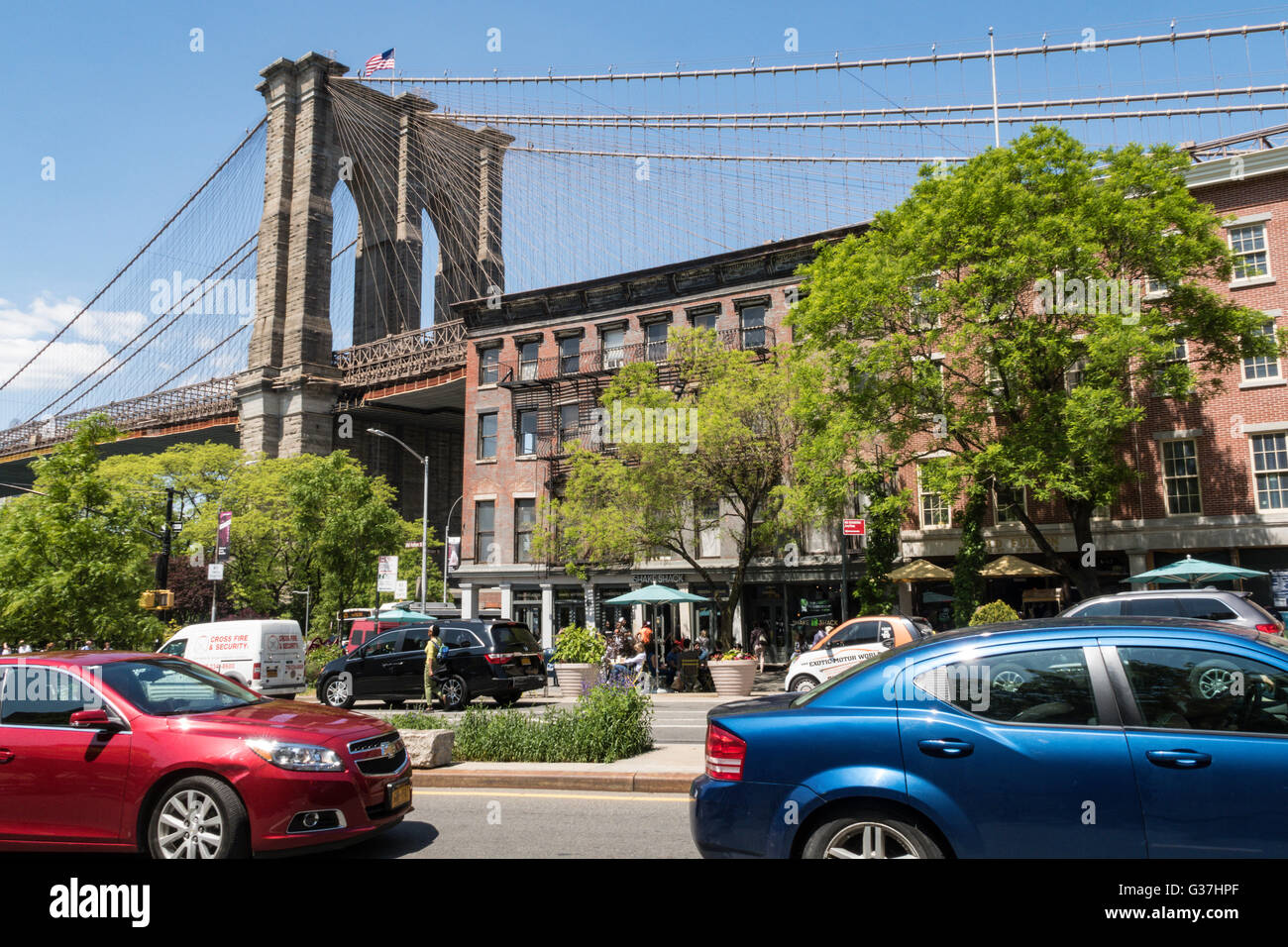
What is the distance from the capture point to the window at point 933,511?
2955 centimetres

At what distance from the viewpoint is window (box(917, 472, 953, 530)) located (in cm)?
2955

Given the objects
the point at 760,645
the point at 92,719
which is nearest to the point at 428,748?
the point at 92,719

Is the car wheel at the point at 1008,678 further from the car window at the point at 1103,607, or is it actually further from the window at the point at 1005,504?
the window at the point at 1005,504

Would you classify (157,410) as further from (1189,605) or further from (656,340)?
(1189,605)

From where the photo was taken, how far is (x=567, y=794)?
878 cm

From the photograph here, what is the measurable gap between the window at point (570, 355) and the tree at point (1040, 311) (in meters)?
16.4

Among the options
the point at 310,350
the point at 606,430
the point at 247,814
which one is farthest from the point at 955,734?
the point at 310,350

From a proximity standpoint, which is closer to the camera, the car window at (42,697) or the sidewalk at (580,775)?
the car window at (42,697)

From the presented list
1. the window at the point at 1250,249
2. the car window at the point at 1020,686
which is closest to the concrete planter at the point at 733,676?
the car window at the point at 1020,686

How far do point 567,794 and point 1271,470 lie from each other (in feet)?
80.4

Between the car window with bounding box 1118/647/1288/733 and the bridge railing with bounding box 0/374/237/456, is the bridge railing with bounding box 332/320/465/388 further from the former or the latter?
the car window with bounding box 1118/647/1288/733

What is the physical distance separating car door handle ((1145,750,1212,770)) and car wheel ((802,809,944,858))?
3.45 feet

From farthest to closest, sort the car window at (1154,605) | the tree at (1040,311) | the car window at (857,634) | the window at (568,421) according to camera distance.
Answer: the window at (568,421)
the tree at (1040,311)
the car window at (857,634)
the car window at (1154,605)

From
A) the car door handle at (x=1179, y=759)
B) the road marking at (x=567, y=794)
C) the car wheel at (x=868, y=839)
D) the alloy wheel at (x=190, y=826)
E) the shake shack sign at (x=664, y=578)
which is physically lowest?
the road marking at (x=567, y=794)
